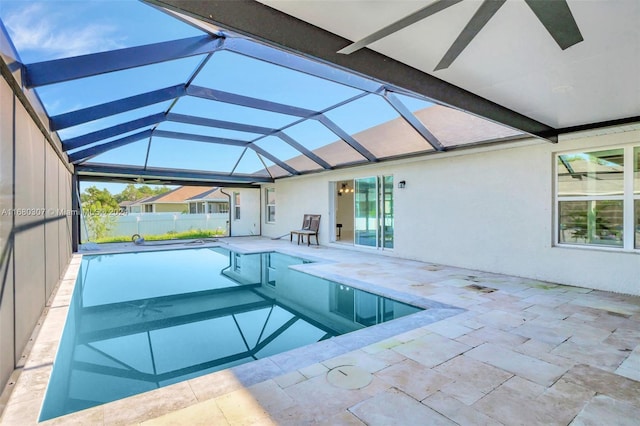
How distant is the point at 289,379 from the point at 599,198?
5588 millimetres

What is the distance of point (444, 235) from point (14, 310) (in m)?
6.87

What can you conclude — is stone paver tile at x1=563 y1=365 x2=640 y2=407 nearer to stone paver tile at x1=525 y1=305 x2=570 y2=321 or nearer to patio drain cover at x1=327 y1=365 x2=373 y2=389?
stone paver tile at x1=525 y1=305 x2=570 y2=321

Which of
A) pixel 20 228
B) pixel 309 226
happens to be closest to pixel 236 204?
pixel 309 226

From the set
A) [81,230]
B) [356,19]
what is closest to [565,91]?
[356,19]

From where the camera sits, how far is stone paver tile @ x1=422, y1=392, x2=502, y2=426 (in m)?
1.98

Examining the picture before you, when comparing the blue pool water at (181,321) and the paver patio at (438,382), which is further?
the blue pool water at (181,321)

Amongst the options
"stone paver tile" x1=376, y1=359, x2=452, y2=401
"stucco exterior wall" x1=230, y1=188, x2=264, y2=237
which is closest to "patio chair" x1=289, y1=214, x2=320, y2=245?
"stucco exterior wall" x1=230, y1=188, x2=264, y2=237

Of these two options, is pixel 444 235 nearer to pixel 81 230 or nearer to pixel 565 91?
pixel 565 91

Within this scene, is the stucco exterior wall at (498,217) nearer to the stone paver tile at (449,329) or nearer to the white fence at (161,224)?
the stone paver tile at (449,329)

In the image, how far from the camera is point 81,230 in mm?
11789

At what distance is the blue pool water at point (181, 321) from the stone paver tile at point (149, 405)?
1.26 feet

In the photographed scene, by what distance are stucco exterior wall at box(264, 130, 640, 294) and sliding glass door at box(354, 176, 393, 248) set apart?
0.32m

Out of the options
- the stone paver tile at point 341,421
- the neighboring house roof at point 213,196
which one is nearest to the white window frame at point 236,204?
the neighboring house roof at point 213,196

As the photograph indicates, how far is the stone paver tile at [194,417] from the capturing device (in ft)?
6.36
